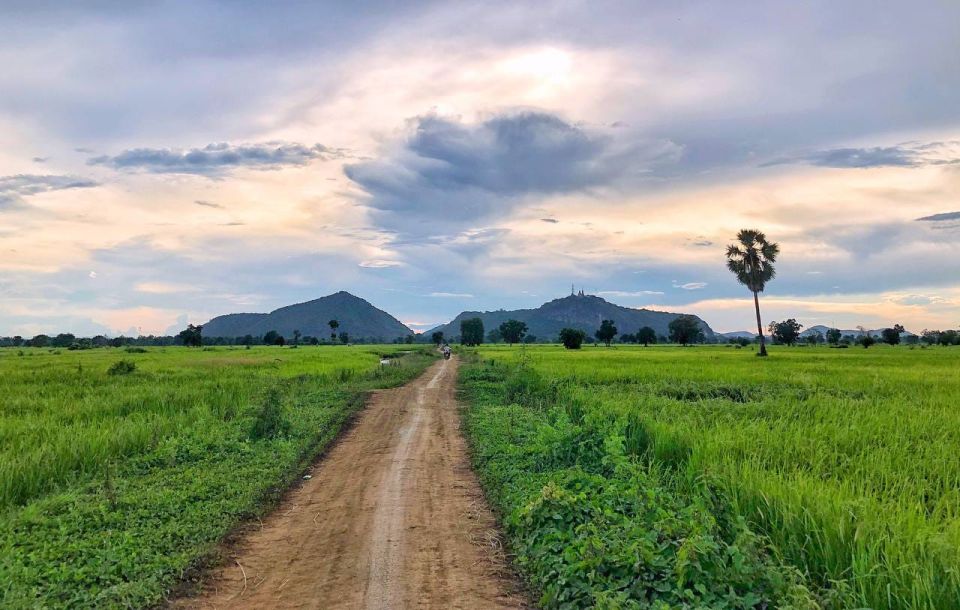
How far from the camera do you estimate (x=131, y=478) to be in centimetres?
947

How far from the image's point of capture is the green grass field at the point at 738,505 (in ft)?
14.7

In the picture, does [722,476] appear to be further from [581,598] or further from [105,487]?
[105,487]

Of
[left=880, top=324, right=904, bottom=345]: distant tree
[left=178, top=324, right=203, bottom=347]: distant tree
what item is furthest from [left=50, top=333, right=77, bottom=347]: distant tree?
[left=880, top=324, right=904, bottom=345]: distant tree

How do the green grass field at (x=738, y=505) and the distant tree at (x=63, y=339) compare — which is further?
the distant tree at (x=63, y=339)

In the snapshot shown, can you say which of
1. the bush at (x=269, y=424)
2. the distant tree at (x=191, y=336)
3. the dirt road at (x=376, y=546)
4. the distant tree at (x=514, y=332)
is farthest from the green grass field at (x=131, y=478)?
the distant tree at (x=514, y=332)

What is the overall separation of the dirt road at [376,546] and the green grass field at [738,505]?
1.81 feet

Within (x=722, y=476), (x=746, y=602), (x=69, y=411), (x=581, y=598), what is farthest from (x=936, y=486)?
(x=69, y=411)

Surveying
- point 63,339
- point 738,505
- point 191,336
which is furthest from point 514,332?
point 738,505

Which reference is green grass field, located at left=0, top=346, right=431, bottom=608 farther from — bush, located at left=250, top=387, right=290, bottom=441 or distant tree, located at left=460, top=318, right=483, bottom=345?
distant tree, located at left=460, top=318, right=483, bottom=345

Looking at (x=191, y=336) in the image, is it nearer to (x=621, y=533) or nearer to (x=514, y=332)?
(x=514, y=332)

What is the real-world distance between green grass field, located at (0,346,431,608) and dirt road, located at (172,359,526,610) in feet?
2.18

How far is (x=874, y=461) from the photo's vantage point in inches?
310

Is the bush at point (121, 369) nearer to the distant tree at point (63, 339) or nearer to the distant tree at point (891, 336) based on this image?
the distant tree at point (63, 339)

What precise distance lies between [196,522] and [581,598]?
5.31 m
